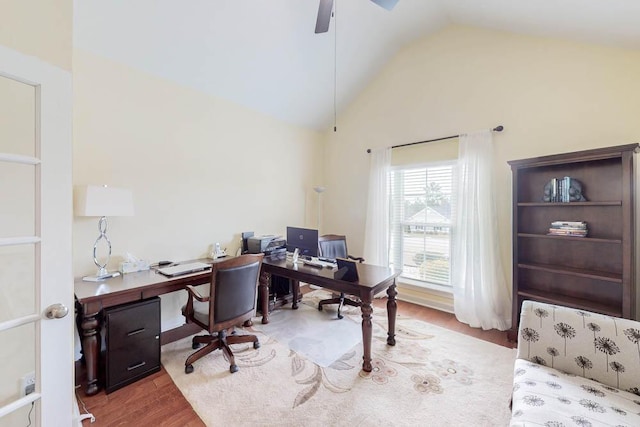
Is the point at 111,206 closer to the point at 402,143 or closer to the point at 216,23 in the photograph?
the point at 216,23

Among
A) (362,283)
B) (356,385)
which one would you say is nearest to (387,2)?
(362,283)

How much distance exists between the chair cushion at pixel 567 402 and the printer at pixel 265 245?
2.59m

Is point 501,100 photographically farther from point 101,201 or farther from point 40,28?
point 101,201

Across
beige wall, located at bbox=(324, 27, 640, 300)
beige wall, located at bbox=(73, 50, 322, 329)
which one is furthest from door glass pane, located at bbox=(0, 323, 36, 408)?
beige wall, located at bbox=(324, 27, 640, 300)

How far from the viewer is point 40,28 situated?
1.08 m

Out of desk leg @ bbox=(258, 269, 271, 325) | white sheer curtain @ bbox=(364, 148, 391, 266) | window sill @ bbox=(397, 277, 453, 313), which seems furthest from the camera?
white sheer curtain @ bbox=(364, 148, 391, 266)

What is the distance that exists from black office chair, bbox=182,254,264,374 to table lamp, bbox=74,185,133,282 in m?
0.82

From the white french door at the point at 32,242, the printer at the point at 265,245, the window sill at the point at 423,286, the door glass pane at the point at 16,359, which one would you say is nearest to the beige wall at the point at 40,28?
the white french door at the point at 32,242

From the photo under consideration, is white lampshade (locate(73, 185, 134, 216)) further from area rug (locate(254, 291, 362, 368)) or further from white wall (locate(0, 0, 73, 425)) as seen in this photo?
area rug (locate(254, 291, 362, 368))

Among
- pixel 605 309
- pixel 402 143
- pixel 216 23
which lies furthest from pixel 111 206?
pixel 605 309

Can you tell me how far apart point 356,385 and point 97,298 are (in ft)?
6.64

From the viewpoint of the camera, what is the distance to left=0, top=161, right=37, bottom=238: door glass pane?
103cm

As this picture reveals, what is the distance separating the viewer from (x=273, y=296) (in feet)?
11.7

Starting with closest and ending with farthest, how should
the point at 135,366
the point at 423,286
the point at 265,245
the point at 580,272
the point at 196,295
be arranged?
1. the point at 135,366
2. the point at 196,295
3. the point at 580,272
4. the point at 265,245
5. the point at 423,286
